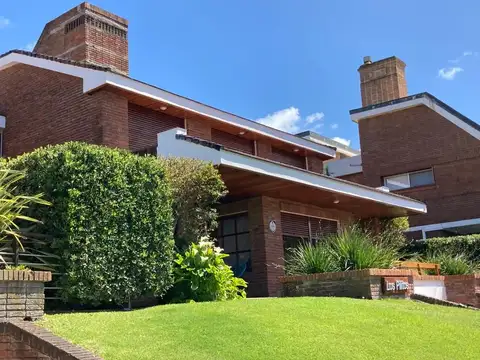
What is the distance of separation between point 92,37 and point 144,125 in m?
4.50

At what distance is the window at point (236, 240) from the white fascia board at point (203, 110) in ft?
10.5

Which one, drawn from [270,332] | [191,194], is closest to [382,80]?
[191,194]

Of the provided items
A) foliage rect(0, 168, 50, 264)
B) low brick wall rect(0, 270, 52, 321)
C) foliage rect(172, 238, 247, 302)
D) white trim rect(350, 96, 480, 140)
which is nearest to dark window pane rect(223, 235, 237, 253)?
foliage rect(172, 238, 247, 302)

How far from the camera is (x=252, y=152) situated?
2006 cm

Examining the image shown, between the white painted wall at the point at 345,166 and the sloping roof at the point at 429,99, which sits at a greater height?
the sloping roof at the point at 429,99

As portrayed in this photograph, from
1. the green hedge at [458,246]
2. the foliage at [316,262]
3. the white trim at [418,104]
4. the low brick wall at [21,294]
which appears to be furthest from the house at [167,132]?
the white trim at [418,104]

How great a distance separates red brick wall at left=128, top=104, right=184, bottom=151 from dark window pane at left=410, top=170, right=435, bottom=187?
13.6 m

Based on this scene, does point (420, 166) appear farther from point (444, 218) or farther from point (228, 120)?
point (228, 120)

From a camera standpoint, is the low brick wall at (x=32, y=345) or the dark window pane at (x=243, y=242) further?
the dark window pane at (x=243, y=242)

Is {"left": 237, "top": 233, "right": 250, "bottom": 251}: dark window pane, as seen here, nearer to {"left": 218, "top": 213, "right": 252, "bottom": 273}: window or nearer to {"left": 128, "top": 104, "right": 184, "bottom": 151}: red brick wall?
{"left": 218, "top": 213, "right": 252, "bottom": 273}: window

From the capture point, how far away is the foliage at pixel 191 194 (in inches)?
471

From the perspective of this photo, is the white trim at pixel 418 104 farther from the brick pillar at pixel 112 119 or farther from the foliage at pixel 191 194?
the foliage at pixel 191 194

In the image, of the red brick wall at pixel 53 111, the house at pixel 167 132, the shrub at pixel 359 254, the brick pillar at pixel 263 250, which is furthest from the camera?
the brick pillar at pixel 263 250

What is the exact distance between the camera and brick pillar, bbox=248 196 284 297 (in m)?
15.8
